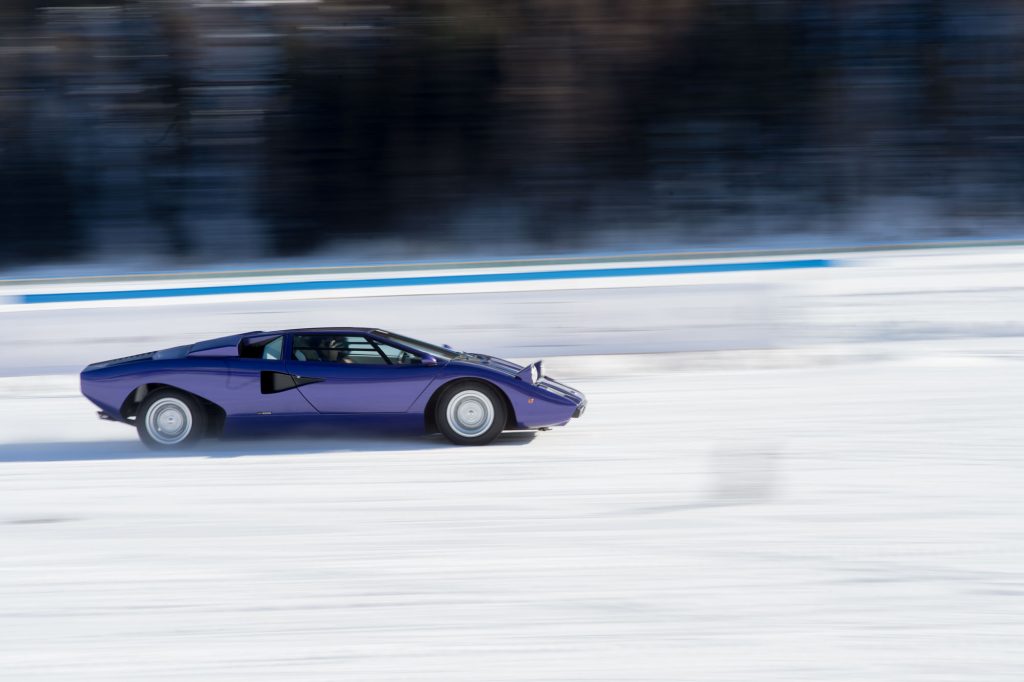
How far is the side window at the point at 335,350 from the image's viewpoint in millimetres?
6805

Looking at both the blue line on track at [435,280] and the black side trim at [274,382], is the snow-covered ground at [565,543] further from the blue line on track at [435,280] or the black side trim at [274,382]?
the blue line on track at [435,280]

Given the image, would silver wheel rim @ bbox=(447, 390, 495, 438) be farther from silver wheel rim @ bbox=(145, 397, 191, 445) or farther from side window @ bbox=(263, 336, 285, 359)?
silver wheel rim @ bbox=(145, 397, 191, 445)

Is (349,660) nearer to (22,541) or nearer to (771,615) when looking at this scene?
(771,615)

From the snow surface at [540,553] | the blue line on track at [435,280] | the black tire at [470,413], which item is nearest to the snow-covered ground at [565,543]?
the snow surface at [540,553]

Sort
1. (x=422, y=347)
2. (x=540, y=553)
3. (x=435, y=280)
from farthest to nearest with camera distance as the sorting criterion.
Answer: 1. (x=435, y=280)
2. (x=422, y=347)
3. (x=540, y=553)

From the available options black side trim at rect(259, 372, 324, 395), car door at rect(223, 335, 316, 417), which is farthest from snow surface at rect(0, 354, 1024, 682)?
black side trim at rect(259, 372, 324, 395)

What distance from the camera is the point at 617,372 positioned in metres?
9.34

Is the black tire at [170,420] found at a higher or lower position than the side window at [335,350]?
lower

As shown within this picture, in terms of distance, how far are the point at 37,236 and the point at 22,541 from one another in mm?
14745

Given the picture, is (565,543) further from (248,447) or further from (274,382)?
(248,447)

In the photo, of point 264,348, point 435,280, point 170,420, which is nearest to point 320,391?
point 264,348

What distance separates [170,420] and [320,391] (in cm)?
112

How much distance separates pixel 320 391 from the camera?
6703 millimetres

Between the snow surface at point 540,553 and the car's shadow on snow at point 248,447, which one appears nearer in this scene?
the snow surface at point 540,553
